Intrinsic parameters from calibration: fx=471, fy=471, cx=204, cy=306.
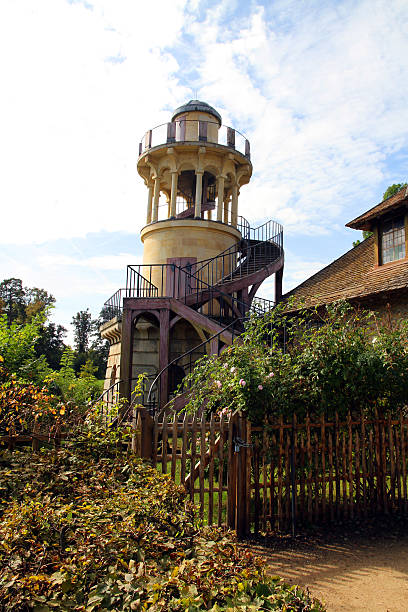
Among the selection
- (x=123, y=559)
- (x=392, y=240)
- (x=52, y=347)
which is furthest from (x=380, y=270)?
(x=52, y=347)

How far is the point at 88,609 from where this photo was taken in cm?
216

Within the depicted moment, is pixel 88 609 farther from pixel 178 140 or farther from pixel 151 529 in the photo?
pixel 178 140

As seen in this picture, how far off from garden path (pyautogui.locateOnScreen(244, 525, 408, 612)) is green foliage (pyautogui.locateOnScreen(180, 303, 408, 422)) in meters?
1.60

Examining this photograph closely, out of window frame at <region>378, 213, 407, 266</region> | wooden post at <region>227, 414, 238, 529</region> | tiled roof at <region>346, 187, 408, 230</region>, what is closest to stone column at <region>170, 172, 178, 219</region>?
tiled roof at <region>346, 187, 408, 230</region>

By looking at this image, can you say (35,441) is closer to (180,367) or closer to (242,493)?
(242,493)

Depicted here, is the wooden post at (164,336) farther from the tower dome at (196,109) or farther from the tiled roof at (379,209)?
the tower dome at (196,109)

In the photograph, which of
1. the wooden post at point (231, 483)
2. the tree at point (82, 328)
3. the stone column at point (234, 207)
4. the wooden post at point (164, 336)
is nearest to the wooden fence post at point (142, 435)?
the wooden post at point (231, 483)

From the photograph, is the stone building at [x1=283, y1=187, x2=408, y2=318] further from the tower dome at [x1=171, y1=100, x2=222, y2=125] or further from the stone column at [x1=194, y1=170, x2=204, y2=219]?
the tower dome at [x1=171, y1=100, x2=222, y2=125]

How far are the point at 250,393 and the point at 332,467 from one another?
164cm

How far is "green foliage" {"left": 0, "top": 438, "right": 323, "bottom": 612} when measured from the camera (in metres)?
2.25

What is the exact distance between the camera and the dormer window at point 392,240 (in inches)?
526

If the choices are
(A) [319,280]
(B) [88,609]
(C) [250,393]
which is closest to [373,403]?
(C) [250,393]

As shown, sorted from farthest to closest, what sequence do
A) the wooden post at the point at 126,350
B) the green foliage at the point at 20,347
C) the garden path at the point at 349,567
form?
the wooden post at the point at 126,350 → the green foliage at the point at 20,347 → the garden path at the point at 349,567

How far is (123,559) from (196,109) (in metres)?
23.4
